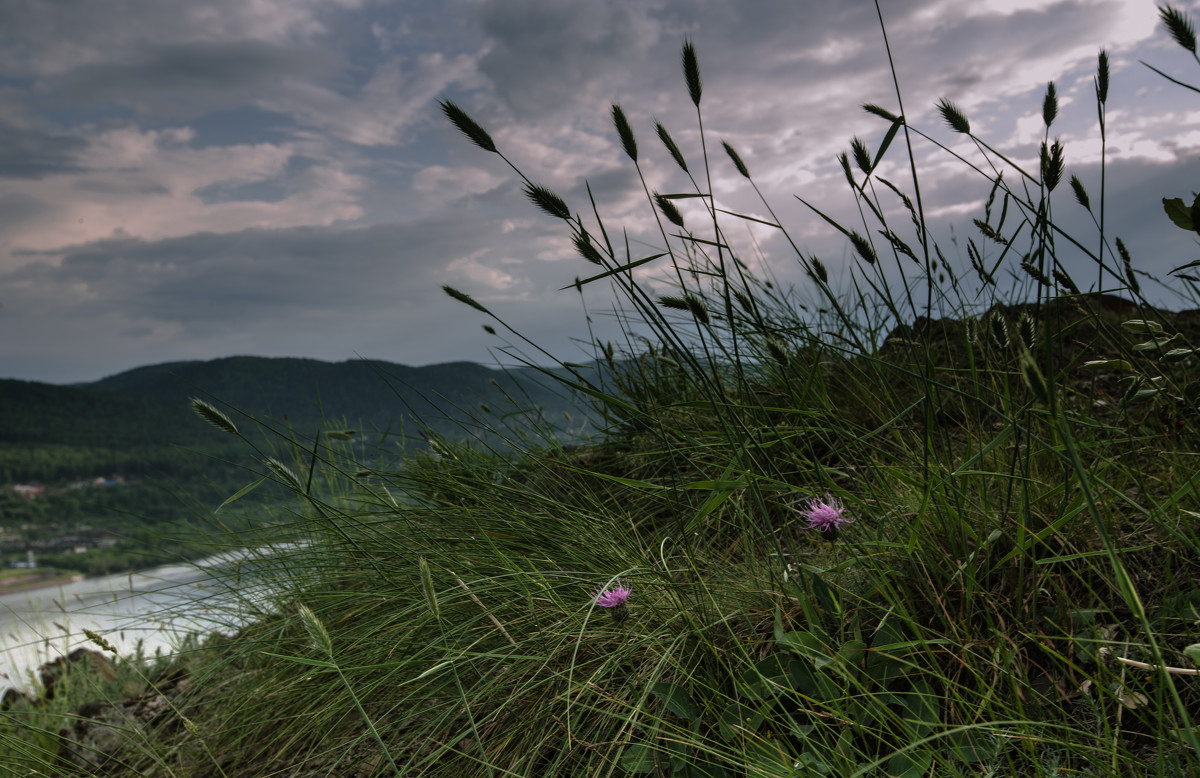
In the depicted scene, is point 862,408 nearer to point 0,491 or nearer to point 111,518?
point 111,518

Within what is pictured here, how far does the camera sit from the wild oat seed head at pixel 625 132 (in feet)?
4.26

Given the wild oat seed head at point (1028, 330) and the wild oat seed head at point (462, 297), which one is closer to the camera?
the wild oat seed head at point (1028, 330)

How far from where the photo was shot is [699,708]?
1.19m

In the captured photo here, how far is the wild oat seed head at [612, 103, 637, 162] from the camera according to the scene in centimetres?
130

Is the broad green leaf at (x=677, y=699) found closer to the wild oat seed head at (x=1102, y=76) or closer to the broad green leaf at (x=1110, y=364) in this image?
the broad green leaf at (x=1110, y=364)

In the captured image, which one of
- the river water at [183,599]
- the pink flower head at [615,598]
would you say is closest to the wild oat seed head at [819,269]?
the pink flower head at [615,598]

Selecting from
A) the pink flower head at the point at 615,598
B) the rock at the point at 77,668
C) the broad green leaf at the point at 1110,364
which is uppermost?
the broad green leaf at the point at 1110,364

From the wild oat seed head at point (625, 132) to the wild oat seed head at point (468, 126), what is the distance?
265mm

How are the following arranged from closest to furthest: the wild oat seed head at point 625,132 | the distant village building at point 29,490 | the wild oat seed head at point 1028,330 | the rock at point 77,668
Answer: the wild oat seed head at point 1028,330, the wild oat seed head at point 625,132, the rock at point 77,668, the distant village building at point 29,490

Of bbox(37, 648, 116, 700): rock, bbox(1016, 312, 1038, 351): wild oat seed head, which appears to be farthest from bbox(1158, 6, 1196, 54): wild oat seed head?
bbox(37, 648, 116, 700): rock

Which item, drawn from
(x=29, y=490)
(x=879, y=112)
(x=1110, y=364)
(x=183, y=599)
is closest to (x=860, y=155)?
(x=879, y=112)

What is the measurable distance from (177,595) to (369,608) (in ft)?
3.74

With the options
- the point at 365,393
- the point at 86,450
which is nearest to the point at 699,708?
the point at 365,393

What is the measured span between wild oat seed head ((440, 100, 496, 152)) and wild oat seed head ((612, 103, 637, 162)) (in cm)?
26
